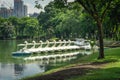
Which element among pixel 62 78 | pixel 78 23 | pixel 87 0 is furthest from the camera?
pixel 78 23

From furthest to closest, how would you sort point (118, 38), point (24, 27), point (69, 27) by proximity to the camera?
point (24, 27) < point (69, 27) < point (118, 38)

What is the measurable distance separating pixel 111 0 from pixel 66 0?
13.8ft

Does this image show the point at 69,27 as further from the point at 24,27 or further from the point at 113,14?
the point at 113,14

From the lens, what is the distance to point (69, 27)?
130125 millimetres

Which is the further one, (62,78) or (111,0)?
(111,0)

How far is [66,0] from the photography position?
106 ft

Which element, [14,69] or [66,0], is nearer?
[66,0]

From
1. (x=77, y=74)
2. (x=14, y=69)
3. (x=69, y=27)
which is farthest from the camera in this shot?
(x=69, y=27)

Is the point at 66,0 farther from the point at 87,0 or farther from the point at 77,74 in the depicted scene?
the point at 77,74

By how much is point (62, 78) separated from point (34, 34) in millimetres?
159781

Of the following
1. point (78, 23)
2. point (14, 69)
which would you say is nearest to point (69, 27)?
point (78, 23)

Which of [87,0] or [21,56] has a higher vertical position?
[87,0]

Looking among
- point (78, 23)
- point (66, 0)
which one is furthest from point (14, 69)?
point (78, 23)

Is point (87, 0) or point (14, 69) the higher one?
point (87, 0)
